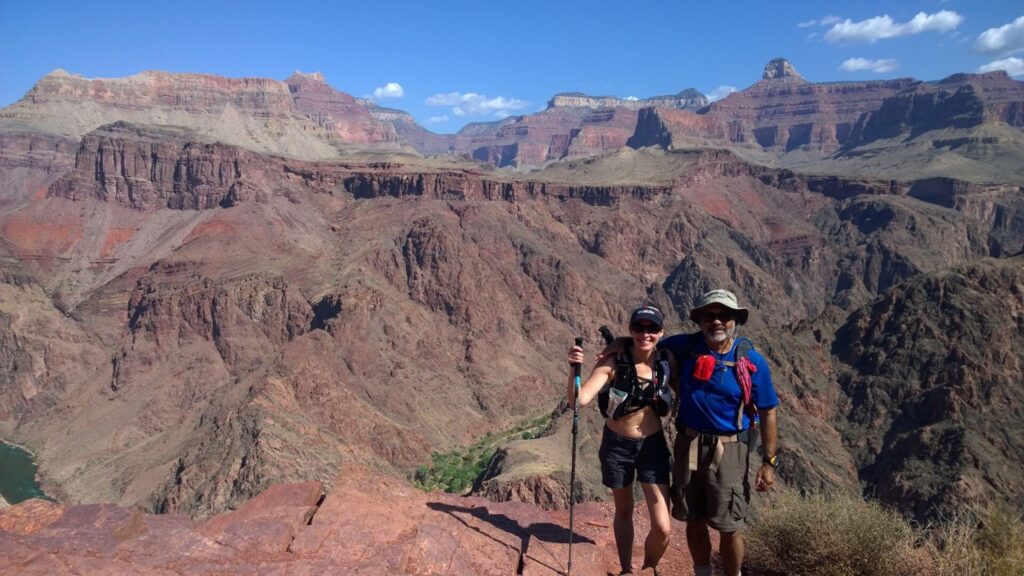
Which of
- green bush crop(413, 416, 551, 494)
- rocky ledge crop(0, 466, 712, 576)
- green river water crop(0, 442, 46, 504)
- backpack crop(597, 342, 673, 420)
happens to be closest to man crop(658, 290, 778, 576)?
backpack crop(597, 342, 673, 420)

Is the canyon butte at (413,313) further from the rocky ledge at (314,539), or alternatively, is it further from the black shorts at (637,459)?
the black shorts at (637,459)

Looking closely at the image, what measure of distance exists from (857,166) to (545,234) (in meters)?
133

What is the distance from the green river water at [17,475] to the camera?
45.7m

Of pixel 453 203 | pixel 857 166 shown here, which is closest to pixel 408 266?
pixel 453 203

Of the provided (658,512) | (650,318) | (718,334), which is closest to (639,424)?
(658,512)

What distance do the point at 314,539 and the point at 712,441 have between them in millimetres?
4754

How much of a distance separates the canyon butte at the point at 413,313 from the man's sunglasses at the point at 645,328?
331cm

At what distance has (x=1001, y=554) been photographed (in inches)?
307

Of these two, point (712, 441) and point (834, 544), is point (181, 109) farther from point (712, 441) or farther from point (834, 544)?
point (834, 544)

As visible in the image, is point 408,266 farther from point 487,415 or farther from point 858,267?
point 858,267

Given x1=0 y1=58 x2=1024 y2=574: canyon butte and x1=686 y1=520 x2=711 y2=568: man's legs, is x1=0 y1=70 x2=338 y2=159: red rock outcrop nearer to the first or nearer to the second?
x1=0 y1=58 x2=1024 y2=574: canyon butte

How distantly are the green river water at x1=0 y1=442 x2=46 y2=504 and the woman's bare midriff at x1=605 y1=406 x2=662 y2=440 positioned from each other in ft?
168

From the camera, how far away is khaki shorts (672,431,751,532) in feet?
22.1

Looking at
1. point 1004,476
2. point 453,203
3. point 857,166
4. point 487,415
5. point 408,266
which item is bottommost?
point 487,415
